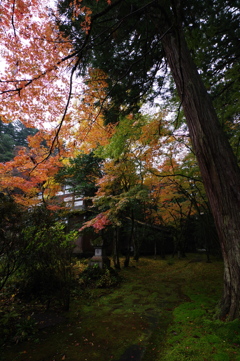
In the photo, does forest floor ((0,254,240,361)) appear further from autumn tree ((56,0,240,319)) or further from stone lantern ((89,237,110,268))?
stone lantern ((89,237,110,268))

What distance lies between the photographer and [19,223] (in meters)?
3.89

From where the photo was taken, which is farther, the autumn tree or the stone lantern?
the stone lantern

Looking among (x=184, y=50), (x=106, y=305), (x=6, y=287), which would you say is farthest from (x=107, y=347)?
A: (x=184, y=50)

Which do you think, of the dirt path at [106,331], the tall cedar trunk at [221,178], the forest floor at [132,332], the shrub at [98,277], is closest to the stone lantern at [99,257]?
the shrub at [98,277]

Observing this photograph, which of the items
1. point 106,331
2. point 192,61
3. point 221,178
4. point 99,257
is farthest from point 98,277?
point 192,61

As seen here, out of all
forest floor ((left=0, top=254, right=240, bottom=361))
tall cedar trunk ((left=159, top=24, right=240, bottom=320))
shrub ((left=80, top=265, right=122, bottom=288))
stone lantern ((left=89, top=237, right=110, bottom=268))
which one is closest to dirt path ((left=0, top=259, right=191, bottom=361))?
forest floor ((left=0, top=254, right=240, bottom=361))

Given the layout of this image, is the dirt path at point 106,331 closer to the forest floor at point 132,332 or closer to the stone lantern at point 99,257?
the forest floor at point 132,332

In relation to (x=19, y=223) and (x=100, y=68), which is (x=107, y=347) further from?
(x=100, y=68)

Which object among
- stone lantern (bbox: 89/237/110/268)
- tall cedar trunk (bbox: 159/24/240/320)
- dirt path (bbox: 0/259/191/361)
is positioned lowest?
dirt path (bbox: 0/259/191/361)

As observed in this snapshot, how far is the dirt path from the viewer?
2.83 m

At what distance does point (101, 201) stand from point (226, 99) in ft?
21.2

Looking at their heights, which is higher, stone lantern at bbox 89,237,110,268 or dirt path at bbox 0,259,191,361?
stone lantern at bbox 89,237,110,268

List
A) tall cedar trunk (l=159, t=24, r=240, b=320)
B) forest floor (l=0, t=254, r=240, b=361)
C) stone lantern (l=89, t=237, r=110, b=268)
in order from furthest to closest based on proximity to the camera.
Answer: stone lantern (l=89, t=237, r=110, b=268) < tall cedar trunk (l=159, t=24, r=240, b=320) < forest floor (l=0, t=254, r=240, b=361)

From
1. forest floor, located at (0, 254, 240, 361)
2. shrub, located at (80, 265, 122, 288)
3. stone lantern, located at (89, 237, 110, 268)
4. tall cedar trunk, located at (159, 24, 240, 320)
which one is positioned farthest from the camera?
stone lantern, located at (89, 237, 110, 268)
